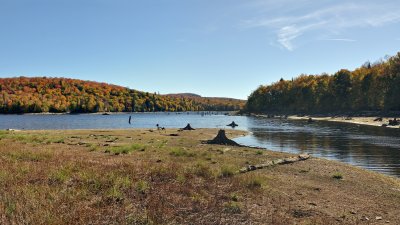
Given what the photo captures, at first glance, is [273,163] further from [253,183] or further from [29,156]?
[29,156]

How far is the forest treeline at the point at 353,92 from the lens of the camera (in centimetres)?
11831

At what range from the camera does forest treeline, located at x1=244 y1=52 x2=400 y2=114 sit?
118 meters

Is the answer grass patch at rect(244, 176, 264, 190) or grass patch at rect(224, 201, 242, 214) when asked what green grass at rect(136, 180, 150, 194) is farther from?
grass patch at rect(244, 176, 264, 190)

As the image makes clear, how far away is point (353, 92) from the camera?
5669 inches

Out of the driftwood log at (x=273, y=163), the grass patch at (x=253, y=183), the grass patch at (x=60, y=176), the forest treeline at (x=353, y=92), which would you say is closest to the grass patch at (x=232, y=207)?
the grass patch at (x=253, y=183)

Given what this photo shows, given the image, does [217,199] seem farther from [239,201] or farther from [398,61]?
[398,61]

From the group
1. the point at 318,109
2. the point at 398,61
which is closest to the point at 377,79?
the point at 398,61

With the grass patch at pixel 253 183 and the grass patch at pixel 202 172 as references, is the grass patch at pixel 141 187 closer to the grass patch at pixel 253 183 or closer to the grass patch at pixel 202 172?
the grass patch at pixel 202 172

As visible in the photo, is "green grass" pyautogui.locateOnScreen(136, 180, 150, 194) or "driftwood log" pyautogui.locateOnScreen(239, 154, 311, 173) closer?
"green grass" pyautogui.locateOnScreen(136, 180, 150, 194)

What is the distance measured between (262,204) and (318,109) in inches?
6544

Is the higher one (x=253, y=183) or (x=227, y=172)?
(x=227, y=172)

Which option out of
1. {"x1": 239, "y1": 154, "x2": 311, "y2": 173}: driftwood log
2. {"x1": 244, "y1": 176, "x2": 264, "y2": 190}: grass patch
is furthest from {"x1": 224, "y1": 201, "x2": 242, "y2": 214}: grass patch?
{"x1": 239, "y1": 154, "x2": 311, "y2": 173}: driftwood log

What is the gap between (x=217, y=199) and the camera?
40.7 feet

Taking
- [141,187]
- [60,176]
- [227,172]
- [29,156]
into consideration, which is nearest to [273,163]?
[227,172]
